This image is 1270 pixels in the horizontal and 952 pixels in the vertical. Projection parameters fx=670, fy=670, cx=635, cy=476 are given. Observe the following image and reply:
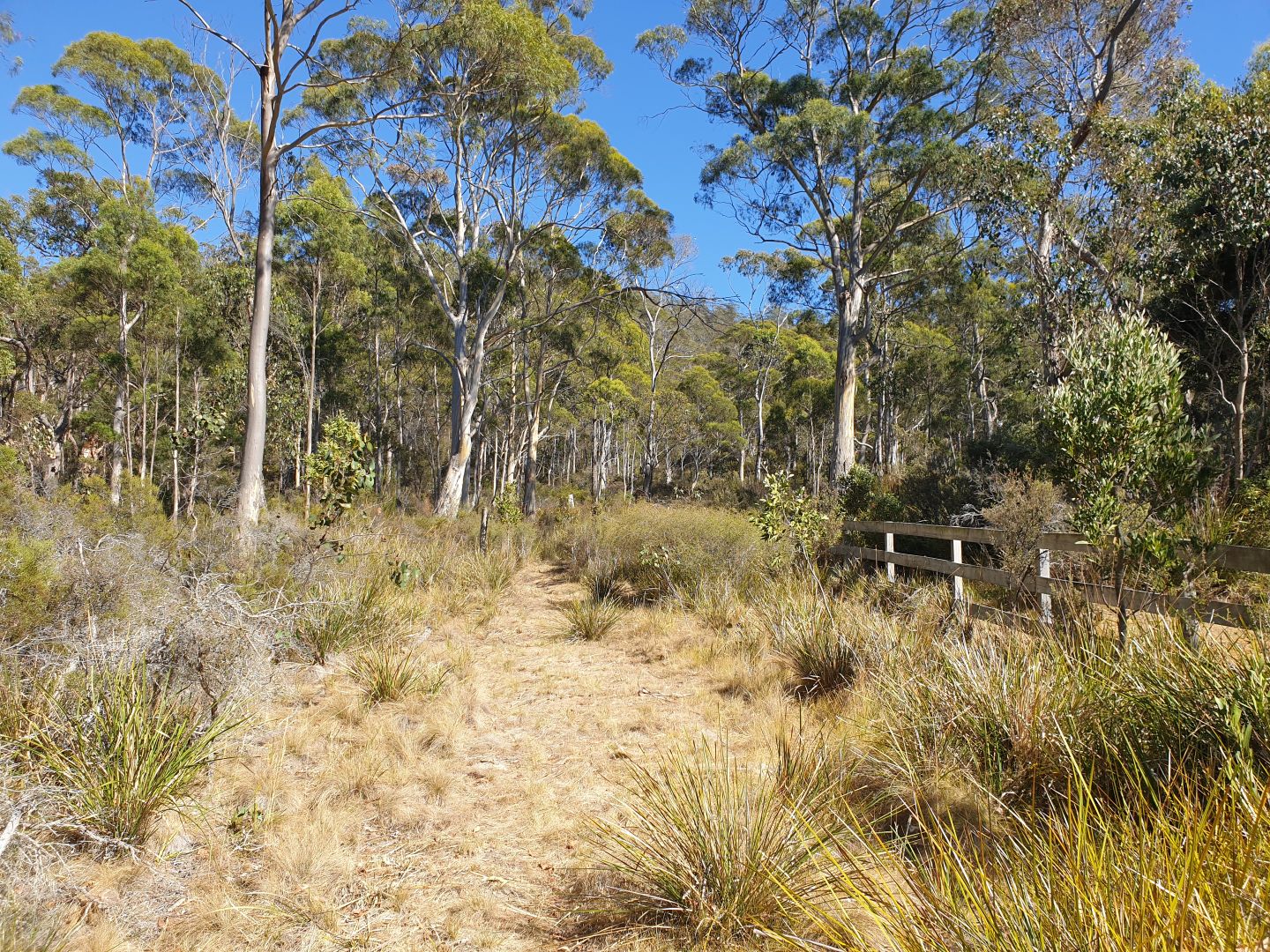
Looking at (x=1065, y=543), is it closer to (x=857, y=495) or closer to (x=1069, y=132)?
(x=857, y=495)

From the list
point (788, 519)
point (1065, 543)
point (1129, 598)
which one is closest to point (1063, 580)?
point (1065, 543)

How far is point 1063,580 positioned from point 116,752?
6.21 metres

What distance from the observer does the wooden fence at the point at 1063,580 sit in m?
3.82

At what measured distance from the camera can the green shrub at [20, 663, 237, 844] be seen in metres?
2.93

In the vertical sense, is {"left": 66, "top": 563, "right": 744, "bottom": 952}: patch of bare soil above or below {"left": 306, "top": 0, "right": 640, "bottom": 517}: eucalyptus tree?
below

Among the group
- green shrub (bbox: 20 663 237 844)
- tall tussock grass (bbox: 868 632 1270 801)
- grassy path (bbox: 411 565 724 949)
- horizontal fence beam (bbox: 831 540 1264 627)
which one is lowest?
grassy path (bbox: 411 565 724 949)

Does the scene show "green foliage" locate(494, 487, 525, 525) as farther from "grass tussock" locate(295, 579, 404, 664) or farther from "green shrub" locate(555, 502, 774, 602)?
"grass tussock" locate(295, 579, 404, 664)

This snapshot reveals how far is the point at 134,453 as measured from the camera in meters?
29.0

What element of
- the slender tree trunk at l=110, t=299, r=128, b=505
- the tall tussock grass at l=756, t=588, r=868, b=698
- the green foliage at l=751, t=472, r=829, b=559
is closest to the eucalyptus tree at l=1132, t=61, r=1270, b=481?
the green foliage at l=751, t=472, r=829, b=559

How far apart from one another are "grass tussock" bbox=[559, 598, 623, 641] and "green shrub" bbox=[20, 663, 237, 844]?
449 centimetres

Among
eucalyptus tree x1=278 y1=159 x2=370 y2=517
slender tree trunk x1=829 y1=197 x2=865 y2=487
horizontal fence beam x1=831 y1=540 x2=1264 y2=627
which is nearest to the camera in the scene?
horizontal fence beam x1=831 y1=540 x2=1264 y2=627

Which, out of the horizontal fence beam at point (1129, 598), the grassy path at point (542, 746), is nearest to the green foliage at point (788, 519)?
the horizontal fence beam at point (1129, 598)

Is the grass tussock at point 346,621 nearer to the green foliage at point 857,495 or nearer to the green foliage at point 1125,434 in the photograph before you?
the green foliage at point 1125,434

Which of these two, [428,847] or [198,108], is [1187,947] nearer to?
[428,847]
